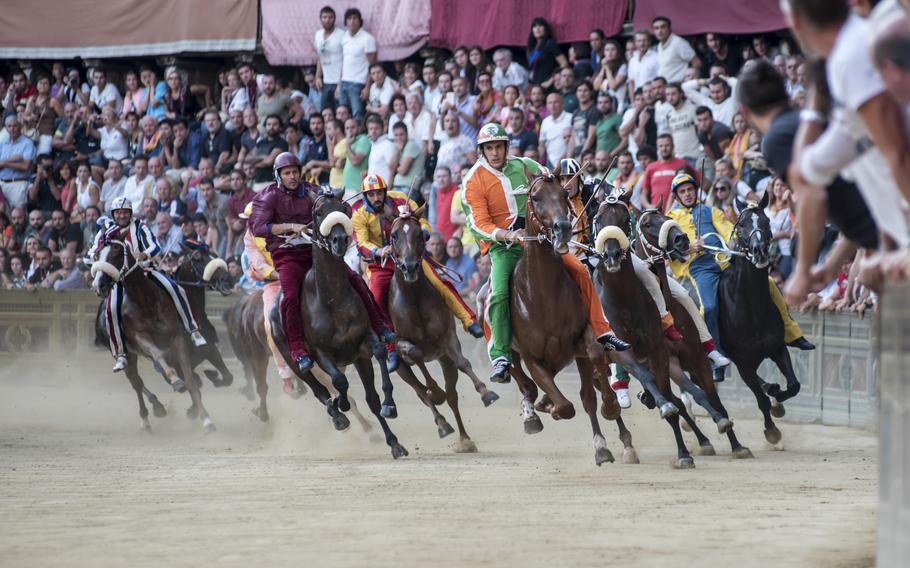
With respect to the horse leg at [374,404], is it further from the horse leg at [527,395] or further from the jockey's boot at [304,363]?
the horse leg at [527,395]

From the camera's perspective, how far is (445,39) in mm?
22906

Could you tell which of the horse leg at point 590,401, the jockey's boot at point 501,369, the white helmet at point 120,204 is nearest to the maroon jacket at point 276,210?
the jockey's boot at point 501,369

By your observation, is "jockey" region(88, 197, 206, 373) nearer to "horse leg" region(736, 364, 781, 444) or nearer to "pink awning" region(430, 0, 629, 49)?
"horse leg" region(736, 364, 781, 444)

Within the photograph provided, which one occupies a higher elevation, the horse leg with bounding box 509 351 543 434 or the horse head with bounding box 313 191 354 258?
the horse head with bounding box 313 191 354 258

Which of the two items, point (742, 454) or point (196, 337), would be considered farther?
point (196, 337)

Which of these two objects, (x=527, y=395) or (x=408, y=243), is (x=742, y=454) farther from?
(x=408, y=243)

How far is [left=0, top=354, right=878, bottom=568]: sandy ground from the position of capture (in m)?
7.88

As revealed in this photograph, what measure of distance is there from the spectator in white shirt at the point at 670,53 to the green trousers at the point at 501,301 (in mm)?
7311

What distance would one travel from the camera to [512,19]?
71.9 feet

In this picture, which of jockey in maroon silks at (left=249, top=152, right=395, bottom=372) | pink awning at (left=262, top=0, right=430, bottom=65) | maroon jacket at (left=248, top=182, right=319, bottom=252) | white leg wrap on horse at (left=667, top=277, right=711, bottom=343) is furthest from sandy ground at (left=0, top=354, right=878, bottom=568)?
pink awning at (left=262, top=0, right=430, bottom=65)

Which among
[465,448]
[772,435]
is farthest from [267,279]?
[772,435]

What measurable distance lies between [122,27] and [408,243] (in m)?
15.6

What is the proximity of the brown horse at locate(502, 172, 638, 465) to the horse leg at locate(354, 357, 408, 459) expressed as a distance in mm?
1644

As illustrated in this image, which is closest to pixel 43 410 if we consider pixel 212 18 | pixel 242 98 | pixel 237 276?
pixel 237 276
